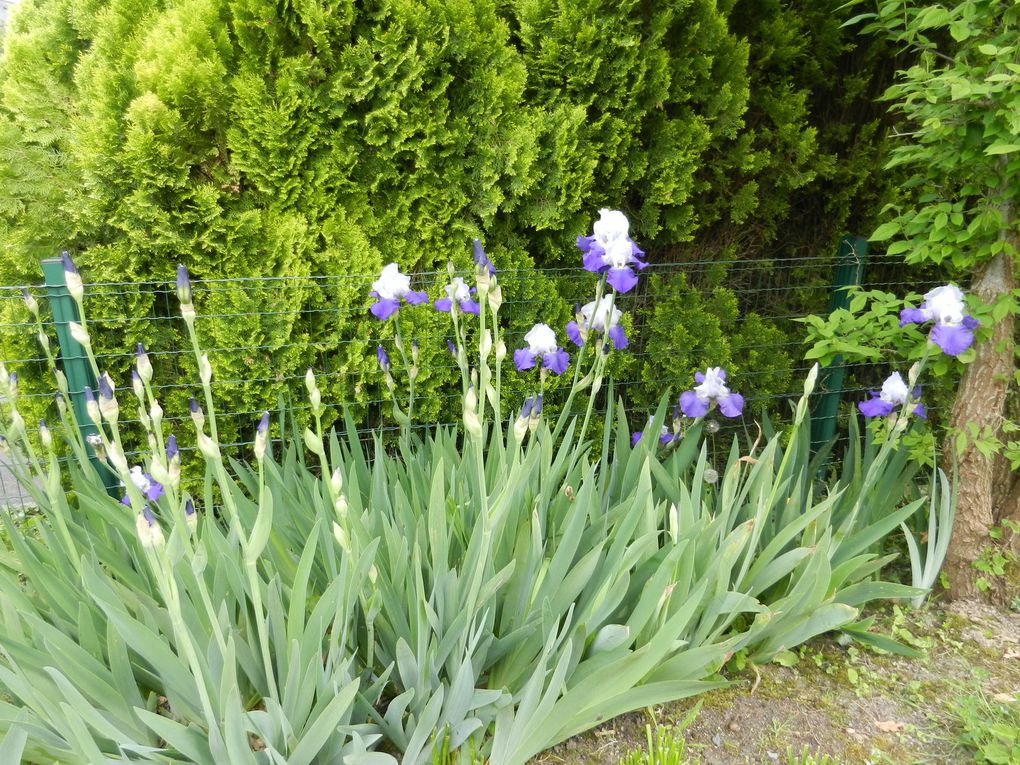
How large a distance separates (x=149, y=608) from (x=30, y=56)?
2.93 meters

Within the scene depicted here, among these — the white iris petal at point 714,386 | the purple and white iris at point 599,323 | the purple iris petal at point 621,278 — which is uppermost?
the purple iris petal at point 621,278

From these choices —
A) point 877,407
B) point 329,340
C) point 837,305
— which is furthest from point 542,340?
point 837,305

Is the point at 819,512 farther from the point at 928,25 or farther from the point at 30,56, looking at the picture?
the point at 30,56

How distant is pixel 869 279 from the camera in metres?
4.34

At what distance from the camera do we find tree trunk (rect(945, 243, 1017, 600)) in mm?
2588

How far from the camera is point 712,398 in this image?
2602mm

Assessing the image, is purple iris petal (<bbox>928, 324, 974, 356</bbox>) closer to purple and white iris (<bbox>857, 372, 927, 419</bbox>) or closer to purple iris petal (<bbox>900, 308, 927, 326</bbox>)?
purple iris petal (<bbox>900, 308, 927, 326</bbox>)

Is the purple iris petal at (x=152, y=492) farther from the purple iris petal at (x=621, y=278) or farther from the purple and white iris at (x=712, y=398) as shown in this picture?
the purple and white iris at (x=712, y=398)

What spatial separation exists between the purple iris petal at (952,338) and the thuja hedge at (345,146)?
137cm

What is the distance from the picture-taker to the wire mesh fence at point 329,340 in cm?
287

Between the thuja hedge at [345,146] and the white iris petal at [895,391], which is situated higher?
the thuja hedge at [345,146]

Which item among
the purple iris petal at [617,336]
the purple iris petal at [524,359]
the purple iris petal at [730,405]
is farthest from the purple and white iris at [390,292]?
the purple iris petal at [730,405]

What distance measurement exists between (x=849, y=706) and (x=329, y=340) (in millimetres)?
2402

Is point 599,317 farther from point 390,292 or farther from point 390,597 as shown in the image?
point 390,597
